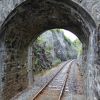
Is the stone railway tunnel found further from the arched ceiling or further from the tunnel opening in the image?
the tunnel opening

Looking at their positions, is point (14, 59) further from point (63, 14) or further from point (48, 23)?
point (63, 14)

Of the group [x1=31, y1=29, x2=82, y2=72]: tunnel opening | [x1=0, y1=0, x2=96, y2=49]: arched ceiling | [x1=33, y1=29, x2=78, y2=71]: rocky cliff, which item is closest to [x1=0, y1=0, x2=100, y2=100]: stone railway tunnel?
[x1=0, y1=0, x2=96, y2=49]: arched ceiling

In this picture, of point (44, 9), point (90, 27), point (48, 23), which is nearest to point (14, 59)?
point (48, 23)

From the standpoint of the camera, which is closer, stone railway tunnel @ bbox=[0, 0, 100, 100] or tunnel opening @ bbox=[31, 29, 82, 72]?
stone railway tunnel @ bbox=[0, 0, 100, 100]

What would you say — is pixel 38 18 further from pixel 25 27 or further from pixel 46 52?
pixel 46 52

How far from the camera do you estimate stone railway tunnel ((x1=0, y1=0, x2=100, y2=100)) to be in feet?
28.8

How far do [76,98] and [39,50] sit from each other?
40.4 ft

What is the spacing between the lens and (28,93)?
485 inches

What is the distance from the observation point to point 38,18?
10.6m

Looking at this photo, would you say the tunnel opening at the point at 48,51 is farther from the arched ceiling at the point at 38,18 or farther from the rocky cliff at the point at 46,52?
the arched ceiling at the point at 38,18

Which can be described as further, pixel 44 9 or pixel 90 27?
pixel 44 9

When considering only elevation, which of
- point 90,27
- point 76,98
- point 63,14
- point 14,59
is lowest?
point 76,98

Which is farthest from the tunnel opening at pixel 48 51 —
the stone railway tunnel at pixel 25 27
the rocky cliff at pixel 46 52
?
the stone railway tunnel at pixel 25 27

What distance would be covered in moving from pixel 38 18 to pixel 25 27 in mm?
861
